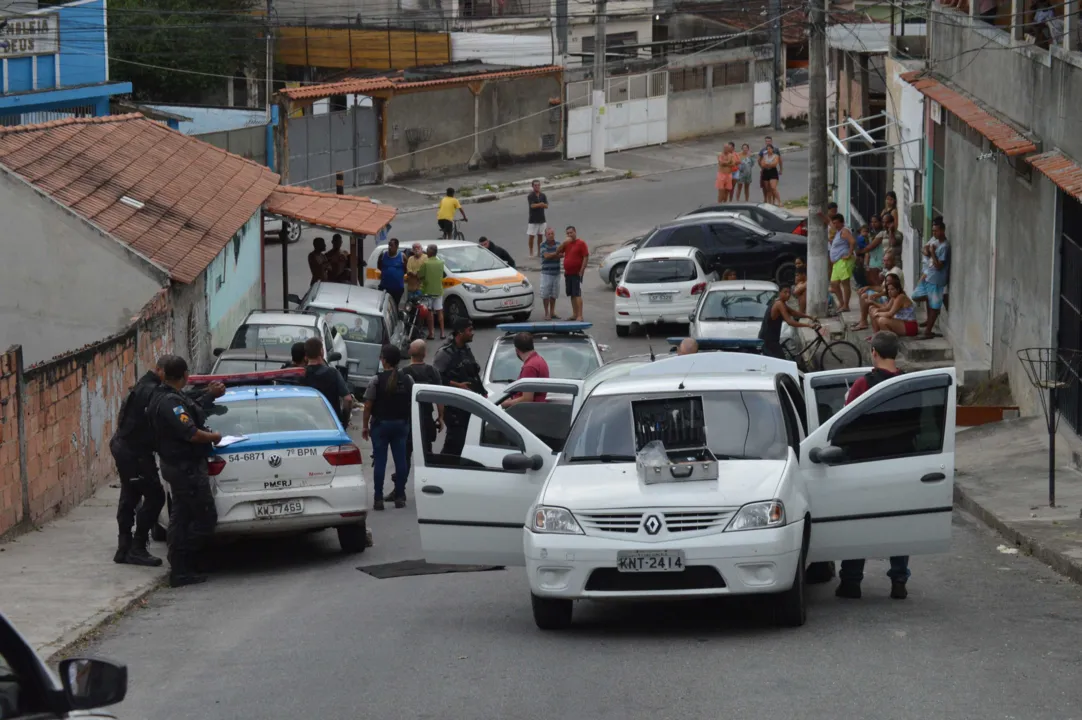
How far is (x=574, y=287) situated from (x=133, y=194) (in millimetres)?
8650

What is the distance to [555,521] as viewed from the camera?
9758 mm

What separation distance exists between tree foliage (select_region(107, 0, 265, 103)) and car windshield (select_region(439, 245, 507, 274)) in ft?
81.7

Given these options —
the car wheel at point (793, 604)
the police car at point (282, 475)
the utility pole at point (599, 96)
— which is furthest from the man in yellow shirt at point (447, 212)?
the car wheel at point (793, 604)

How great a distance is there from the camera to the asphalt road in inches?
324

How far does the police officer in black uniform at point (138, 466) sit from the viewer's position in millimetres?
13336

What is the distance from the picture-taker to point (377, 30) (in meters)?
57.7

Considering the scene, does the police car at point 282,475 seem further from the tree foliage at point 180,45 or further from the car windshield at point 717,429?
the tree foliage at point 180,45

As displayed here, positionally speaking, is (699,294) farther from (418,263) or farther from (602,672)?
(602,672)

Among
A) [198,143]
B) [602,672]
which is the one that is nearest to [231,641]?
[602,672]

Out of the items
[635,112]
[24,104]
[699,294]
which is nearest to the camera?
[699,294]

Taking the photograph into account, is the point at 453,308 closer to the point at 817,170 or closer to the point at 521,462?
the point at 817,170

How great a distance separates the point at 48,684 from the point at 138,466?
928 cm

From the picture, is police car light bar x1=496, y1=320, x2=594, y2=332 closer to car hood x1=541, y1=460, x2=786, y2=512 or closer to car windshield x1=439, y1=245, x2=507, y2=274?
car hood x1=541, y1=460, x2=786, y2=512

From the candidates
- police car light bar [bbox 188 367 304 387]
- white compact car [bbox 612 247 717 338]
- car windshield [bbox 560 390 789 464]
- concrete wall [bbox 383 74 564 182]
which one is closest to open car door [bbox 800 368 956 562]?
car windshield [bbox 560 390 789 464]
